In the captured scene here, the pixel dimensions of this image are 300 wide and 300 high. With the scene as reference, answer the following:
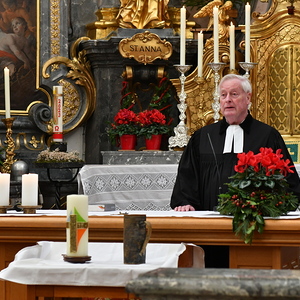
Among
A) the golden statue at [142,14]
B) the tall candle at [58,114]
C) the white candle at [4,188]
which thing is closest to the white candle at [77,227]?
the white candle at [4,188]

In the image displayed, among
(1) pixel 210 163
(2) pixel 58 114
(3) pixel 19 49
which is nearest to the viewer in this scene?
(1) pixel 210 163

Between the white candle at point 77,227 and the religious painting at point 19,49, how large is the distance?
5.97 meters

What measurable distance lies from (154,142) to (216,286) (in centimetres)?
610

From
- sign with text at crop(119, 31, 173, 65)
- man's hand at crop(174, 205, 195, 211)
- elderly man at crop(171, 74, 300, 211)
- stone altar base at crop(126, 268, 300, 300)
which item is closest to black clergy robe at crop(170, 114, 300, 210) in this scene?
elderly man at crop(171, 74, 300, 211)

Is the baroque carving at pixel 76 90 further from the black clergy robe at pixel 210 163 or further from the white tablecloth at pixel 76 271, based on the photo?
the white tablecloth at pixel 76 271

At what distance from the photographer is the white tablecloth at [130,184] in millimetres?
7449

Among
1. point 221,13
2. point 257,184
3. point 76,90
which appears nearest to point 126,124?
point 221,13

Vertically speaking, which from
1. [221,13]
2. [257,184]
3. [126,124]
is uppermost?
[221,13]

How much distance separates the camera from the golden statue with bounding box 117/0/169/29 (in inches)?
356

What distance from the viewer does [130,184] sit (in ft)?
24.7

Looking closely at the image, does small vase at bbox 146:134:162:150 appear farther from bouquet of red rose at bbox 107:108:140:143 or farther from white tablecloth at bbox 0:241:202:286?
white tablecloth at bbox 0:241:202:286

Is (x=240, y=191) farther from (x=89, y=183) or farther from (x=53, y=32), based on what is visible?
(x=53, y=32)

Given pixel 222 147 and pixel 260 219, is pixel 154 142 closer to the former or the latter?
pixel 222 147

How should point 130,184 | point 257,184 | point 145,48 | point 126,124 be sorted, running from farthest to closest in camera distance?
point 145,48
point 126,124
point 130,184
point 257,184
